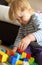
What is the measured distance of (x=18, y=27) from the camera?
145 cm

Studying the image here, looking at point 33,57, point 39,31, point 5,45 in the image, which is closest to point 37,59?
point 33,57

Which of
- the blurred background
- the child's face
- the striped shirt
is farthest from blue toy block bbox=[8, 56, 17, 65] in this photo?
the blurred background

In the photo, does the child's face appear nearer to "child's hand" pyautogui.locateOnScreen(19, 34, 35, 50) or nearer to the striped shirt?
the striped shirt

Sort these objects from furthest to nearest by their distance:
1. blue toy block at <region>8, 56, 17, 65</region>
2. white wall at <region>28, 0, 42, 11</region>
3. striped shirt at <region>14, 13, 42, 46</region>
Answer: white wall at <region>28, 0, 42, 11</region>
striped shirt at <region>14, 13, 42, 46</region>
blue toy block at <region>8, 56, 17, 65</region>

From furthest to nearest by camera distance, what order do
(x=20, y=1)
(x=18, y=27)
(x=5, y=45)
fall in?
1. (x=18, y=27)
2. (x=5, y=45)
3. (x=20, y=1)

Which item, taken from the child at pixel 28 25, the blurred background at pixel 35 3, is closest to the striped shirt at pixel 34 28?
the child at pixel 28 25

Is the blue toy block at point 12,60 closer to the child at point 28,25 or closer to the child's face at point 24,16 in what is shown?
the child at point 28,25

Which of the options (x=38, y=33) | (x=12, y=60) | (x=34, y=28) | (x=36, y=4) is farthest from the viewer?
(x=36, y=4)

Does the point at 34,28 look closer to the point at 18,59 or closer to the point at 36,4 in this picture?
the point at 18,59

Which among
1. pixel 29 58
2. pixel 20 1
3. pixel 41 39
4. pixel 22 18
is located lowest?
pixel 29 58

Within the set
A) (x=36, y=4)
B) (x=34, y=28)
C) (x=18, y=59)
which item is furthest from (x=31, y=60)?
(x=36, y=4)

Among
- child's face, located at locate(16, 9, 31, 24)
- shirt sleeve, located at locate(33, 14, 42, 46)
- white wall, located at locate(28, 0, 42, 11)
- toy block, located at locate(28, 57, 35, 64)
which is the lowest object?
toy block, located at locate(28, 57, 35, 64)

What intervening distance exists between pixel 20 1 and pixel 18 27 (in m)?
0.29

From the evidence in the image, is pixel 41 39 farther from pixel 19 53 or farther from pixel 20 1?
pixel 20 1
